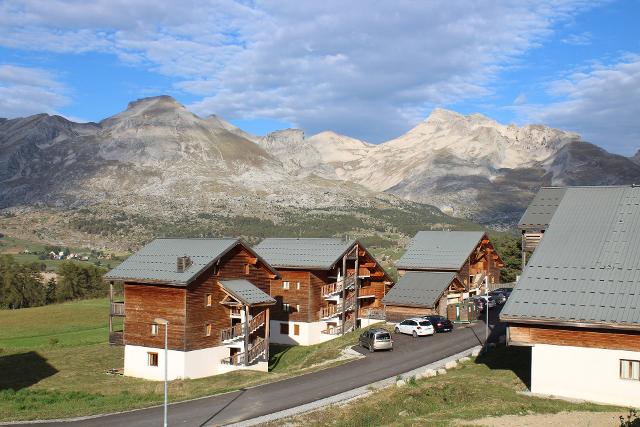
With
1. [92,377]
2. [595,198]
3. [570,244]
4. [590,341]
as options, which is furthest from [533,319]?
[92,377]

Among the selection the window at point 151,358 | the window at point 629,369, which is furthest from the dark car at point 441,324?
the window at point 629,369

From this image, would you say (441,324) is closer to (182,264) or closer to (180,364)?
(180,364)

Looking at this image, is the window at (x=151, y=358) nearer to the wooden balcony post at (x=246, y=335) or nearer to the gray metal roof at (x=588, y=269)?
the wooden balcony post at (x=246, y=335)

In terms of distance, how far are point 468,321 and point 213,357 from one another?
23.4 m

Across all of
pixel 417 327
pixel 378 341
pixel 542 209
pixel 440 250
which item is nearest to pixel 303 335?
pixel 417 327

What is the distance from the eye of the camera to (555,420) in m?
26.2

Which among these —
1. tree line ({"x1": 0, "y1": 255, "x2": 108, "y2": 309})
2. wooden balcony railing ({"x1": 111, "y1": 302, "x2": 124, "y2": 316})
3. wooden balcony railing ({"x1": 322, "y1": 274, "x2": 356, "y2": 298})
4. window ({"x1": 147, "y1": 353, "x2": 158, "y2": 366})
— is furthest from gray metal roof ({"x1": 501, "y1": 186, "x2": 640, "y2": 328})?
tree line ({"x1": 0, "y1": 255, "x2": 108, "y2": 309})

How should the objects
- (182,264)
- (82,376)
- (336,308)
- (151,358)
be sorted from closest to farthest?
1. (182,264)
2. (82,376)
3. (151,358)
4. (336,308)

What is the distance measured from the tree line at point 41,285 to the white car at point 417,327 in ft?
261

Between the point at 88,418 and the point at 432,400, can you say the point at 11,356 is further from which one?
the point at 432,400

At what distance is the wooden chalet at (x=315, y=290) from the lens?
59.0 m

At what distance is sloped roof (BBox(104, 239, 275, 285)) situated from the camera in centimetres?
4500

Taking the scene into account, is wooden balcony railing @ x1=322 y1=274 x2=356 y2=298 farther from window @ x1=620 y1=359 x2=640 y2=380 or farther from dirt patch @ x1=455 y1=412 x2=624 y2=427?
dirt patch @ x1=455 y1=412 x2=624 y2=427

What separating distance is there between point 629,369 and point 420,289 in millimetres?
31682
